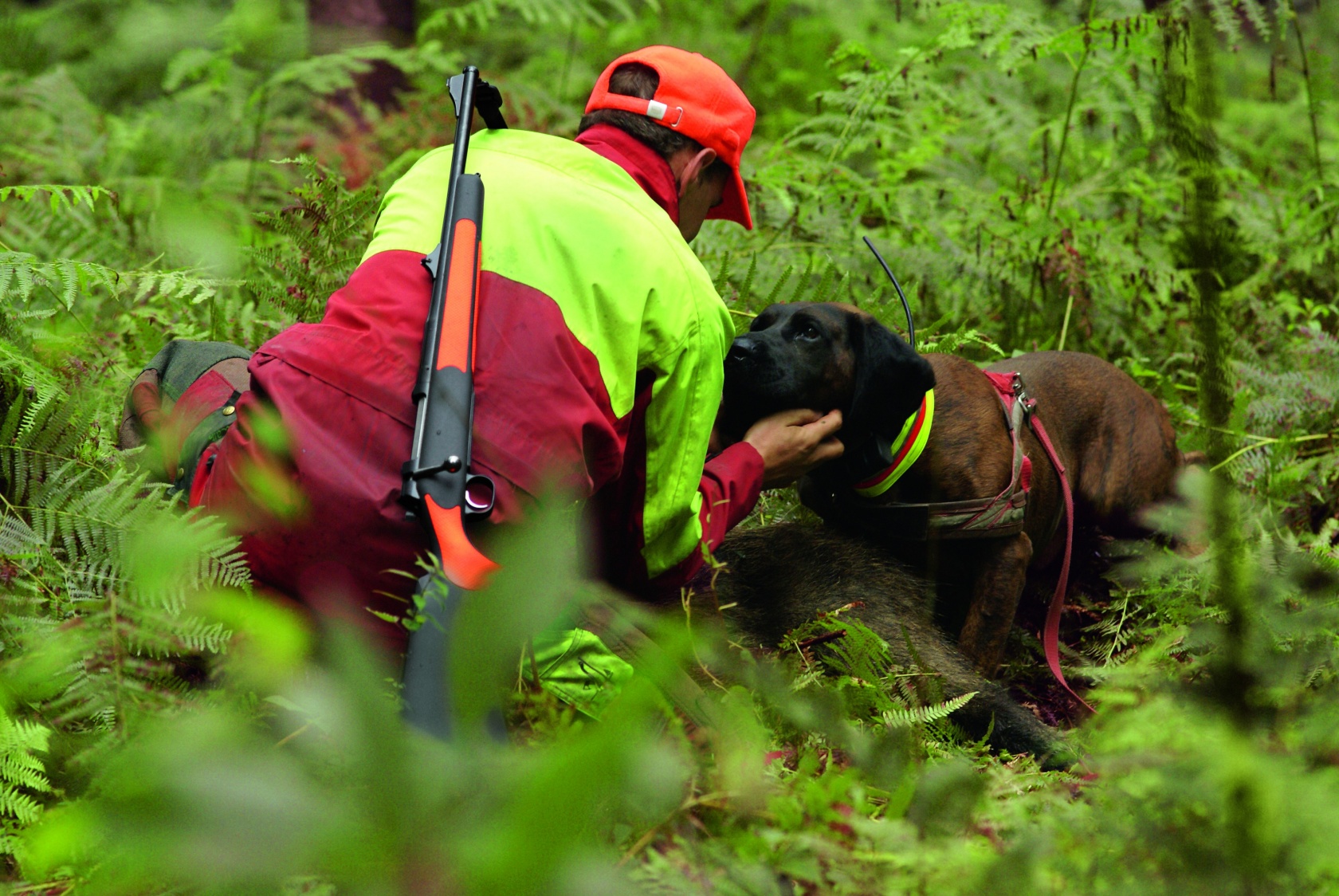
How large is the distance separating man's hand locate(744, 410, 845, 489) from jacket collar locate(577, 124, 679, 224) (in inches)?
31.4

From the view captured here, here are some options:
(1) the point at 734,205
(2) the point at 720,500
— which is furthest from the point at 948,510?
(1) the point at 734,205

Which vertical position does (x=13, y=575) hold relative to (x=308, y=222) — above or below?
below

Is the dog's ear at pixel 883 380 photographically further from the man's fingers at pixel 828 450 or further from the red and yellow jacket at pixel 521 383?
the red and yellow jacket at pixel 521 383

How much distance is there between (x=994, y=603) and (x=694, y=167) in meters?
1.87

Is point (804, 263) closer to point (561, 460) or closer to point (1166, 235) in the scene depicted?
point (1166, 235)

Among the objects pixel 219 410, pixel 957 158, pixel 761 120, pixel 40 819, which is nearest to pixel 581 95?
pixel 761 120

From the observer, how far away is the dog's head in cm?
351

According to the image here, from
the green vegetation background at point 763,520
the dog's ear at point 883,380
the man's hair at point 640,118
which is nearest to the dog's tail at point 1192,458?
the green vegetation background at point 763,520

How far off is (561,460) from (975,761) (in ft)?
4.42

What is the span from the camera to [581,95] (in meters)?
8.88

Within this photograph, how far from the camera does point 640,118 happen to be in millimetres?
3133

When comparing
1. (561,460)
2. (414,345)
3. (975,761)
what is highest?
(414,345)

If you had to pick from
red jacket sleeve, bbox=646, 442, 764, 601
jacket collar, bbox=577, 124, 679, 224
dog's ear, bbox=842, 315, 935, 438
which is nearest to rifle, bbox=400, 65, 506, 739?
jacket collar, bbox=577, 124, 679, 224

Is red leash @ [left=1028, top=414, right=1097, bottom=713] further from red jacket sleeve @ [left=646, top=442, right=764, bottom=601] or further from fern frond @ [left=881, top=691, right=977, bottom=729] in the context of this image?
red jacket sleeve @ [left=646, top=442, right=764, bottom=601]
